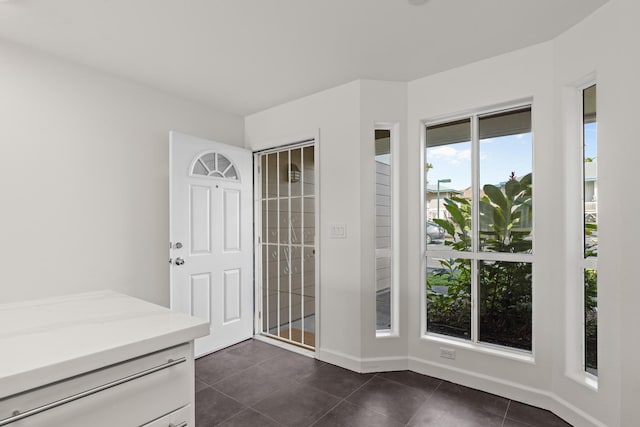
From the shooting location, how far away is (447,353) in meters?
2.59

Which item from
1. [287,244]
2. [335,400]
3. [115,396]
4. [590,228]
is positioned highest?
[590,228]

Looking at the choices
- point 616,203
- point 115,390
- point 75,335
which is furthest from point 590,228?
point 75,335

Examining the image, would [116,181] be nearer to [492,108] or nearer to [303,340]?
[303,340]

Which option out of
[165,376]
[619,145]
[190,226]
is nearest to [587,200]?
[619,145]

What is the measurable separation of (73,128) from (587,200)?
141 inches

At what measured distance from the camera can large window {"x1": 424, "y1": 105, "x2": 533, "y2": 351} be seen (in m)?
2.40

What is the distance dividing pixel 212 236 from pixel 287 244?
753 mm

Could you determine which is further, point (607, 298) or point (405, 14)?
point (405, 14)

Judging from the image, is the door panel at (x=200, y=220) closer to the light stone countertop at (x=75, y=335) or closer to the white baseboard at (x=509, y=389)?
the light stone countertop at (x=75, y=335)

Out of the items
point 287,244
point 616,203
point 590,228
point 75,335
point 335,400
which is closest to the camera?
point 75,335

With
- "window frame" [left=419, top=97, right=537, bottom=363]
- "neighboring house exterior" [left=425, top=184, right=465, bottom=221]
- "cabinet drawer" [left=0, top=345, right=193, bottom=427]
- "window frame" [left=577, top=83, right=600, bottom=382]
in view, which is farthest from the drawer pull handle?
"window frame" [left=577, top=83, right=600, bottom=382]

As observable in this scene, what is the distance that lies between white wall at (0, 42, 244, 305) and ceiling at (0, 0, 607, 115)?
0.24m

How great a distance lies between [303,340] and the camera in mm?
3318

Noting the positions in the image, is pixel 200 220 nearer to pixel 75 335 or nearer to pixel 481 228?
pixel 75 335
